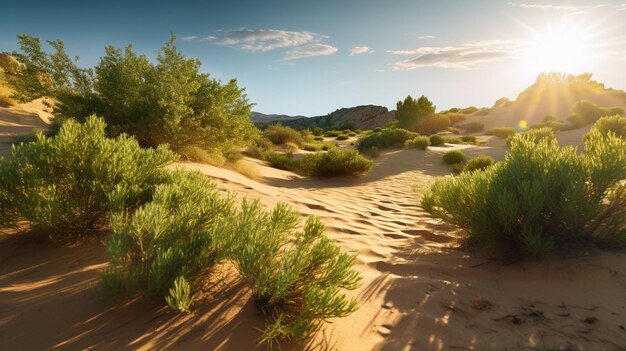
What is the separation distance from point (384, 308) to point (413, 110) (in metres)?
29.9

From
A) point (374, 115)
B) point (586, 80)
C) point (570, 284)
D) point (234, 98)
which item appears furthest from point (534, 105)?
point (570, 284)

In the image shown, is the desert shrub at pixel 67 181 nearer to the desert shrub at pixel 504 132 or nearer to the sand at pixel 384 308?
the sand at pixel 384 308

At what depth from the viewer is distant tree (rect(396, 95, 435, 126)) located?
30016mm

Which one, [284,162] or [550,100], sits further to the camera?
[550,100]

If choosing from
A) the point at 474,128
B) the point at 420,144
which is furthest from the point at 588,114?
the point at 420,144

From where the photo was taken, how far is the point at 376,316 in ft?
7.39

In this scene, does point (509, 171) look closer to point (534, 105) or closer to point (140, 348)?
point (140, 348)

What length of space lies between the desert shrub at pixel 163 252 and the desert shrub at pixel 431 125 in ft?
95.6

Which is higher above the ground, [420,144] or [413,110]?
[413,110]

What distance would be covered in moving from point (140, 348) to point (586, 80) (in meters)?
56.3

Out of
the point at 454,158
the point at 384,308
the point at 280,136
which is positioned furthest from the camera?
the point at 280,136

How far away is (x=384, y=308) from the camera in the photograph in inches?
92.8

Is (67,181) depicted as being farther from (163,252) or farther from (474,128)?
(474,128)

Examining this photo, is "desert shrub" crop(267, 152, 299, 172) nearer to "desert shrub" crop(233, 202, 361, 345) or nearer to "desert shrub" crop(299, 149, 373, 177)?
"desert shrub" crop(299, 149, 373, 177)
